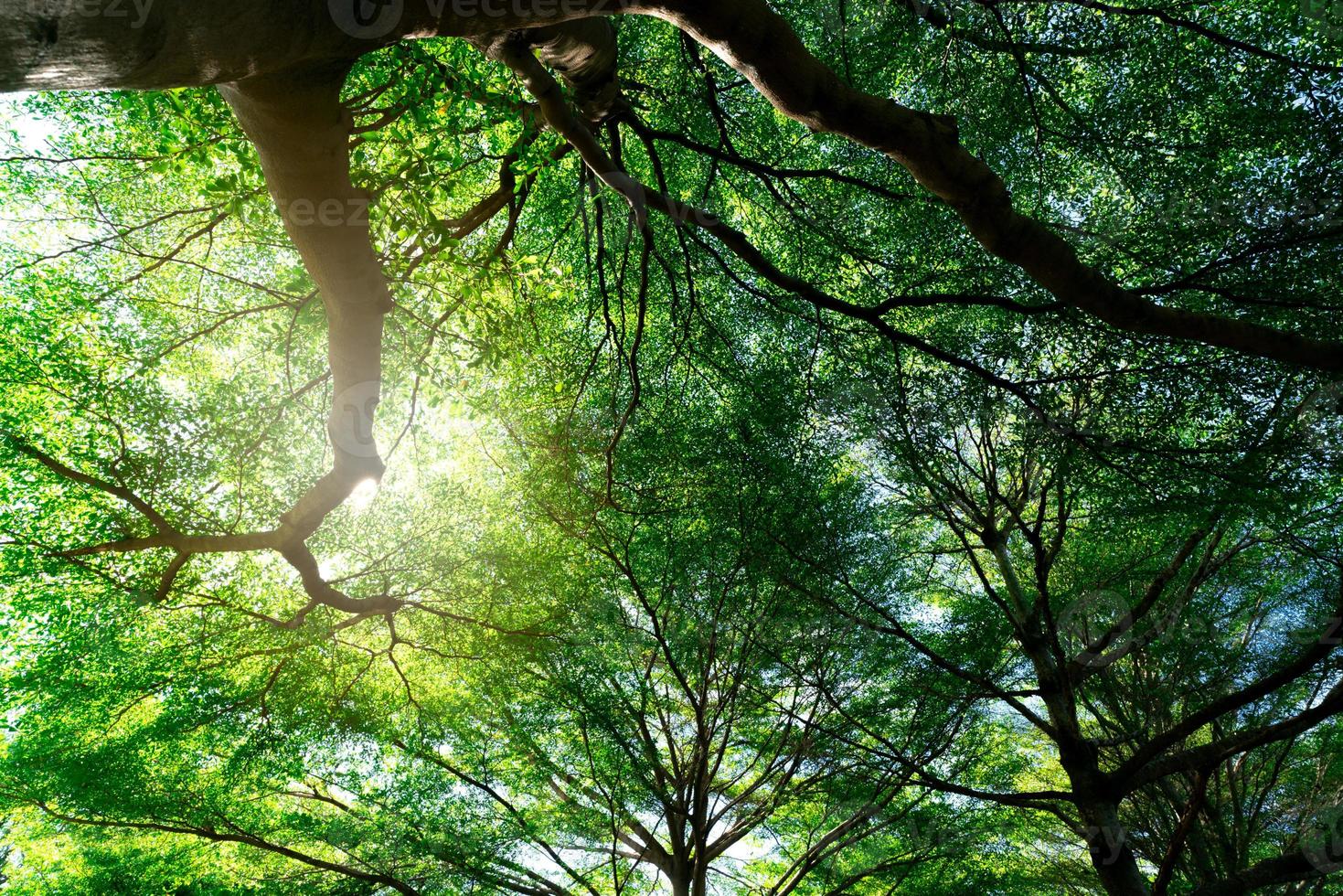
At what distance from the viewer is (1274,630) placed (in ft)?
24.8

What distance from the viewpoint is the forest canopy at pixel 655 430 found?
263cm

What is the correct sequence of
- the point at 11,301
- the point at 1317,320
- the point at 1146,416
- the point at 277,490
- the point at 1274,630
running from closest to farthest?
1. the point at 1317,320
2. the point at 1146,416
3. the point at 11,301
4. the point at 277,490
5. the point at 1274,630

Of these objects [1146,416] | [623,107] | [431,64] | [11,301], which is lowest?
[1146,416]

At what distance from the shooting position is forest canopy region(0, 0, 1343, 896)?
2631mm

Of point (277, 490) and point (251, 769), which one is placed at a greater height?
point (277, 490)

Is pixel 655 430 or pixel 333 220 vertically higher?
pixel 655 430

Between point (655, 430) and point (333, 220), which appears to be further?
point (655, 430)

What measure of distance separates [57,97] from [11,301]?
63.4 inches

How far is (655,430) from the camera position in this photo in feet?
19.6

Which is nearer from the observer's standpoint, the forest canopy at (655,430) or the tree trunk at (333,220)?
the tree trunk at (333,220)

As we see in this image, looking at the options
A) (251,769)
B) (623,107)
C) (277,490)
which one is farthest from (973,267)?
(251,769)

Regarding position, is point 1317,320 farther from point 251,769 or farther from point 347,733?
point 251,769

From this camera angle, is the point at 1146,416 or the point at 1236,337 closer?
the point at 1236,337

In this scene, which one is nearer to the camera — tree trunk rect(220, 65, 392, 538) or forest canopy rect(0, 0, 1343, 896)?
tree trunk rect(220, 65, 392, 538)
